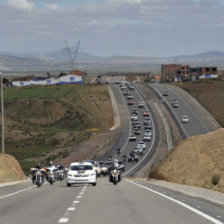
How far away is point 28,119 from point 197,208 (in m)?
116

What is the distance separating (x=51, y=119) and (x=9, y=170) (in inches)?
3304

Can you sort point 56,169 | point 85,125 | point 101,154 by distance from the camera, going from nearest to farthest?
1. point 56,169
2. point 101,154
3. point 85,125

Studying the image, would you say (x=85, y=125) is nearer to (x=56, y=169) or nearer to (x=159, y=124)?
(x=159, y=124)

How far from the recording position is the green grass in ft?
506

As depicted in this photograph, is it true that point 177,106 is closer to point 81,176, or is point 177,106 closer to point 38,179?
point 38,179

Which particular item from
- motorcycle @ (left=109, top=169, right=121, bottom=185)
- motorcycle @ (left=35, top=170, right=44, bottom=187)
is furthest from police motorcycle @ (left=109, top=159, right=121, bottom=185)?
A: motorcycle @ (left=35, top=170, right=44, bottom=187)

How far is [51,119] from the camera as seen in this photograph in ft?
445

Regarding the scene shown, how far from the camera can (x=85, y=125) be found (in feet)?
419

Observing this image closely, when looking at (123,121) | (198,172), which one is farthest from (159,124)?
(198,172)

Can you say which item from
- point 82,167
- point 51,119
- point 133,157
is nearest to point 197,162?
point 82,167

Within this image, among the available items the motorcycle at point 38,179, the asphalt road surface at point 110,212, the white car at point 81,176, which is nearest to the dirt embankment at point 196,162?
the white car at point 81,176

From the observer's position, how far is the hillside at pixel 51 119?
94.3 metres

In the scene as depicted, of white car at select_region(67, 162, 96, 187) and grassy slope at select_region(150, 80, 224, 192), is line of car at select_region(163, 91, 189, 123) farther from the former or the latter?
white car at select_region(67, 162, 96, 187)

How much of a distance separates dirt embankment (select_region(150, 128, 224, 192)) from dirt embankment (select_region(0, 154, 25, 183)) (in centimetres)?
1104
